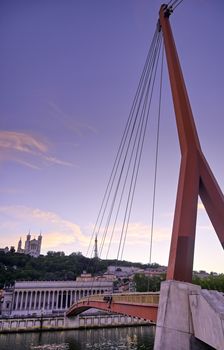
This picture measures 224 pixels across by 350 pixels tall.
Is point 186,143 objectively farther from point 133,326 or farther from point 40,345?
point 133,326

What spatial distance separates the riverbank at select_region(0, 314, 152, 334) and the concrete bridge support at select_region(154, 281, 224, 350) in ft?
106

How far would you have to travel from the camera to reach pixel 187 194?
11758 millimetres

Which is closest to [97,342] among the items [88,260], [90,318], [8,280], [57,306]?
[90,318]

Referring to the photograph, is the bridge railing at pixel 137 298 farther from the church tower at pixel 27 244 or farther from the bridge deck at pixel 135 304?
the church tower at pixel 27 244

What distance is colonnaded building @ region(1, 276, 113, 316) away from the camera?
62.9 metres

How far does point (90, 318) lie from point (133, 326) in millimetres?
6021

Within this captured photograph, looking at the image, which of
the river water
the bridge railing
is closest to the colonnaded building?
the river water

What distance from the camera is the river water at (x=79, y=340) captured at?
88.1 feet

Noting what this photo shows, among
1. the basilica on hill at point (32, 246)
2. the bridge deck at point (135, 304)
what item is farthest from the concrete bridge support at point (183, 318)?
the basilica on hill at point (32, 246)

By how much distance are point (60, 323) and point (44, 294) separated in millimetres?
29655

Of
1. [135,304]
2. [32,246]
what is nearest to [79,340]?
[135,304]

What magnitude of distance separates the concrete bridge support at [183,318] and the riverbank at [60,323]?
3219 cm

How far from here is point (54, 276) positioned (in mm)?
85750

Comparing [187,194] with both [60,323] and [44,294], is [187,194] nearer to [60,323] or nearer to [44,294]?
[60,323]
